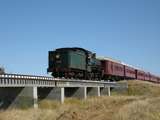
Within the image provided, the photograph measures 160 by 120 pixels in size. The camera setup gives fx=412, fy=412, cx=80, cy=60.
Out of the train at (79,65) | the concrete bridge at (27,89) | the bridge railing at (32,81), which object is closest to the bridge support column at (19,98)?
the concrete bridge at (27,89)

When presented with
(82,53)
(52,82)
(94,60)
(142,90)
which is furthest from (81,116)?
(142,90)

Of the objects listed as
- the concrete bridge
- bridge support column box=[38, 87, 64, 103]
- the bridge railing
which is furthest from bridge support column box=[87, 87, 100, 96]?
bridge support column box=[38, 87, 64, 103]

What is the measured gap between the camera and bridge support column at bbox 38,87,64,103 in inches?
1873

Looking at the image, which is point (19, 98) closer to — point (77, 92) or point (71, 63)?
point (71, 63)

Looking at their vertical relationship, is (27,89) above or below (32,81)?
below

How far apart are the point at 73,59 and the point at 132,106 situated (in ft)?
80.1

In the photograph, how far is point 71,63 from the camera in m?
55.2

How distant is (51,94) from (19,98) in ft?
28.6

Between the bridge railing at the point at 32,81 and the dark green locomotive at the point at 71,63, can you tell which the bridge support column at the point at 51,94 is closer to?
the bridge railing at the point at 32,81

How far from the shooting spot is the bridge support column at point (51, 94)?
47.6 metres

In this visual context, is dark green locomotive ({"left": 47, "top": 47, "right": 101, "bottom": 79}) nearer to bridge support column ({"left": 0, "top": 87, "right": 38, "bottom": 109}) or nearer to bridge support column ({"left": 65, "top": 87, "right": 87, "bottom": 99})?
bridge support column ({"left": 65, "top": 87, "right": 87, "bottom": 99})

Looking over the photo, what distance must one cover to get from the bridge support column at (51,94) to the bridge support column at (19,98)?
7470 mm

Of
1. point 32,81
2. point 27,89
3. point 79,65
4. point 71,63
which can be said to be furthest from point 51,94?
point 79,65

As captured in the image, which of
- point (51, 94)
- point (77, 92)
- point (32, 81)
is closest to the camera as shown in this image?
point (32, 81)
